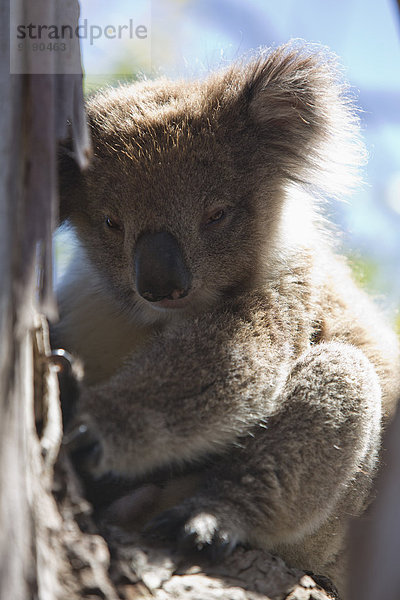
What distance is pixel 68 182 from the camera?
324 centimetres

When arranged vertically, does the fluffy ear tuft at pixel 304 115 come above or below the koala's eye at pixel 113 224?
above

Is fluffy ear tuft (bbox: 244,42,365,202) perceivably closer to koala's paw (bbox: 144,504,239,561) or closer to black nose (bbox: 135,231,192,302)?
black nose (bbox: 135,231,192,302)

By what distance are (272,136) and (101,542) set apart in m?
2.12

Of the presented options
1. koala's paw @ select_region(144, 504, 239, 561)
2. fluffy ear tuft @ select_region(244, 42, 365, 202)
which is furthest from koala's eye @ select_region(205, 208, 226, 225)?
koala's paw @ select_region(144, 504, 239, 561)

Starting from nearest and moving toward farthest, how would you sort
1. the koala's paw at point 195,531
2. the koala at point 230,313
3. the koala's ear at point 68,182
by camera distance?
the koala's paw at point 195,531, the koala at point 230,313, the koala's ear at point 68,182

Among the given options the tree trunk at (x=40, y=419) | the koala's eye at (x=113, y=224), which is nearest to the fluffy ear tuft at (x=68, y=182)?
the koala's eye at (x=113, y=224)

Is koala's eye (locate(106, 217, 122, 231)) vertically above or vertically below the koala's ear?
below

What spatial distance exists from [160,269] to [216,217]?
0.44 meters

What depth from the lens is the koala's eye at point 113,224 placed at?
3.07 meters

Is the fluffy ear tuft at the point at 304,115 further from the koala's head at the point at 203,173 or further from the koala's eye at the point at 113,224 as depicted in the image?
the koala's eye at the point at 113,224

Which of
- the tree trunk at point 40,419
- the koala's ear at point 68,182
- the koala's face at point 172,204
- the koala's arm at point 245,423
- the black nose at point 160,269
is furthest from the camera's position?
the koala's ear at point 68,182

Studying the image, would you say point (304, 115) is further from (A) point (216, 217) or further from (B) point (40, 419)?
(B) point (40, 419)

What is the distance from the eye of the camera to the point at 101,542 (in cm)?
186

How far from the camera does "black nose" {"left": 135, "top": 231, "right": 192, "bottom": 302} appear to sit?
2777 mm
